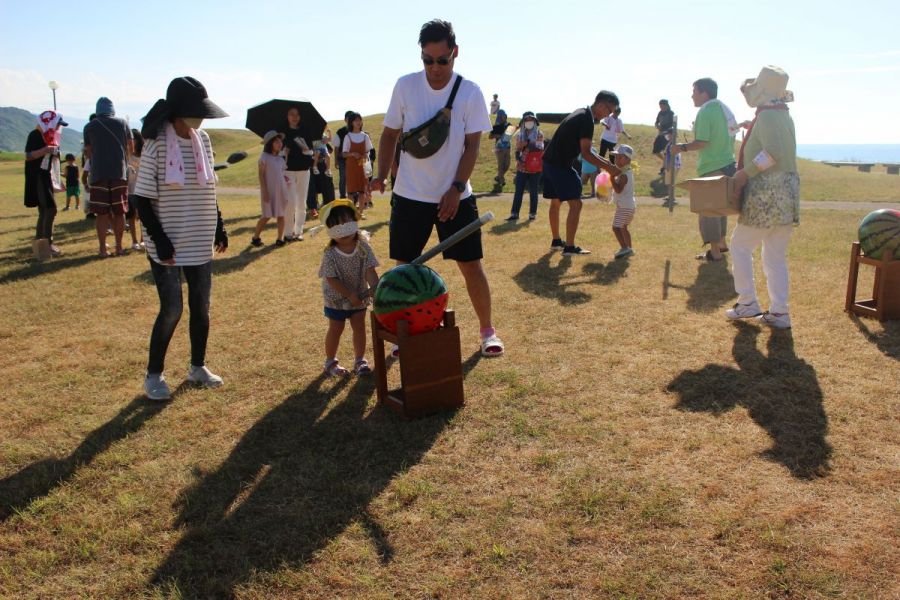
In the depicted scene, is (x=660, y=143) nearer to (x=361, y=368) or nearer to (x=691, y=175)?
(x=691, y=175)

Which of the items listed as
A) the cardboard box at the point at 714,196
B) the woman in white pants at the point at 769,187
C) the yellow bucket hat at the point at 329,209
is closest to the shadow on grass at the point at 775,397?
the woman in white pants at the point at 769,187

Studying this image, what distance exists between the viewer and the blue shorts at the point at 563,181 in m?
9.39

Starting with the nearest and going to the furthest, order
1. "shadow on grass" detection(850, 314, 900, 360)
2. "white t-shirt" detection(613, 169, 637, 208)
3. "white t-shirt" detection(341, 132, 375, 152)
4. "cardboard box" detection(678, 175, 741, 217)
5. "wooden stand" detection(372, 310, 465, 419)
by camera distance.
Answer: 1. "wooden stand" detection(372, 310, 465, 419)
2. "shadow on grass" detection(850, 314, 900, 360)
3. "cardboard box" detection(678, 175, 741, 217)
4. "white t-shirt" detection(613, 169, 637, 208)
5. "white t-shirt" detection(341, 132, 375, 152)

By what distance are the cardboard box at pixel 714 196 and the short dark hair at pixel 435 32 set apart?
8.76 feet

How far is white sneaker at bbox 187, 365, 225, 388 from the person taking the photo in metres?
5.17

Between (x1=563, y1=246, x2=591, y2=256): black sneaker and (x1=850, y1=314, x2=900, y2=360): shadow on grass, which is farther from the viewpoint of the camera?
(x1=563, y1=246, x2=591, y2=256): black sneaker

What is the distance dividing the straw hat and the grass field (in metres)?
2.06

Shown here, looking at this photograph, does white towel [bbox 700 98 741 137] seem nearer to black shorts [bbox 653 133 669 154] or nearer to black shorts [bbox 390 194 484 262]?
black shorts [bbox 390 194 484 262]

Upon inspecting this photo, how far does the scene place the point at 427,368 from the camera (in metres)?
4.41

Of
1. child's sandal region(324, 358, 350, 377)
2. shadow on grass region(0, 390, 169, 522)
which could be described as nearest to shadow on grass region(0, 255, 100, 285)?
shadow on grass region(0, 390, 169, 522)

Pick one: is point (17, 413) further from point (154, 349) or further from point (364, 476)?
point (364, 476)

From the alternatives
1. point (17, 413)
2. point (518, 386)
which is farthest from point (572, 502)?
point (17, 413)

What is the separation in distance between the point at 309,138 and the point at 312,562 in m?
10.2

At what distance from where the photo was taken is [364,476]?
12.3 feet
